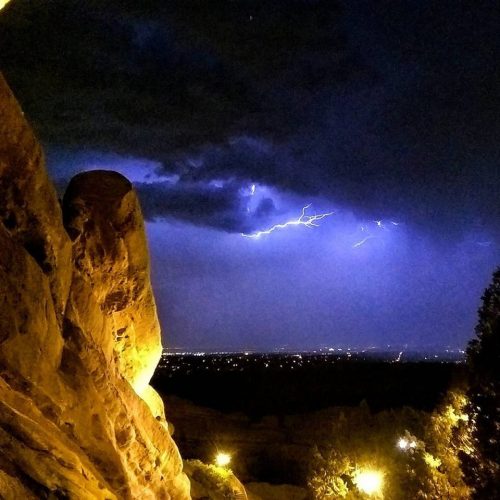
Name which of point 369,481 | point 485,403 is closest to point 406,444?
point 369,481

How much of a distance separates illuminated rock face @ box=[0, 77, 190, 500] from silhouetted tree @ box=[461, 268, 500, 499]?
10043mm

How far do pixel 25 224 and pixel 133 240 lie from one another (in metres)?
3.81

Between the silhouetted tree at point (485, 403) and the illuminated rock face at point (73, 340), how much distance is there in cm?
1004

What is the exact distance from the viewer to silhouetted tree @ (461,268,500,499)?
15.5 m

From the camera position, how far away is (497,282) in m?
17.0

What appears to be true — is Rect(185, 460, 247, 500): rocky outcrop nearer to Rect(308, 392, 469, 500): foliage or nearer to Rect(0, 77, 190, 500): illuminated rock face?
Rect(308, 392, 469, 500): foliage

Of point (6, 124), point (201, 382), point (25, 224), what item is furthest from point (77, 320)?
point (201, 382)

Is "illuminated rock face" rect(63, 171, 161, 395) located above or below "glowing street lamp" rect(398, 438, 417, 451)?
above

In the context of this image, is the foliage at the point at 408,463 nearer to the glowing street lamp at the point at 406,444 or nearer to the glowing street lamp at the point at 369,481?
the glowing street lamp at the point at 406,444

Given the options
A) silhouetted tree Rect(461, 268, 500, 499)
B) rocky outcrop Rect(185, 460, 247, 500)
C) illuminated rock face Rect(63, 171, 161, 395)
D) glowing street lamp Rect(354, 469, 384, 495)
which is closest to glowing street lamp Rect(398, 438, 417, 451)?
glowing street lamp Rect(354, 469, 384, 495)

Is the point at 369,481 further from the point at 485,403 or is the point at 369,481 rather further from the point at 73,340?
the point at 73,340

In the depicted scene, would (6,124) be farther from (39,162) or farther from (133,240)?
(133,240)

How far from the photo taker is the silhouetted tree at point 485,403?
50.9ft

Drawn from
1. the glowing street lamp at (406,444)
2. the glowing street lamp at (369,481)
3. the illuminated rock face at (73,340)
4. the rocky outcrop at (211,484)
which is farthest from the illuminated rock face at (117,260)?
the glowing street lamp at (406,444)
